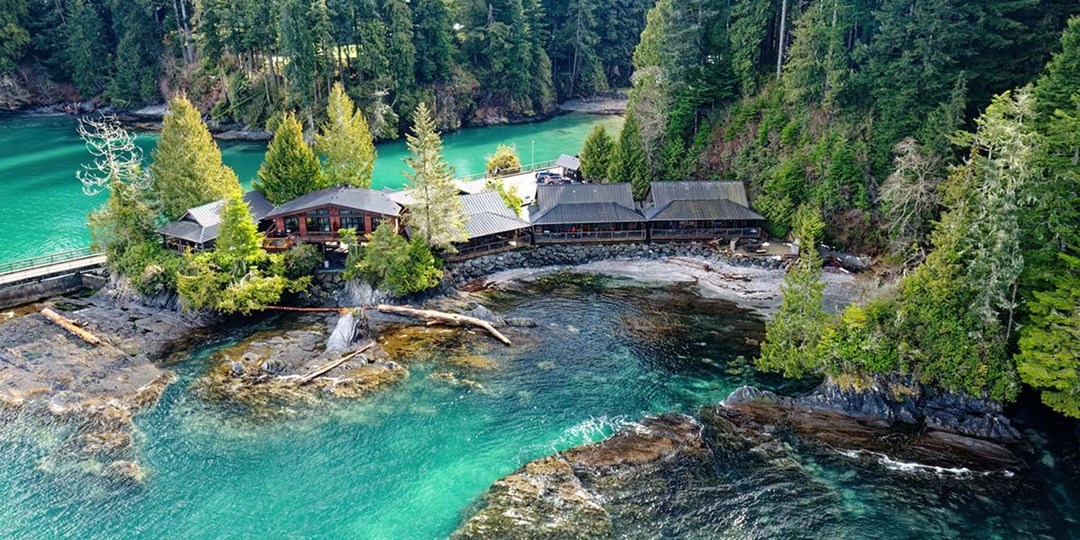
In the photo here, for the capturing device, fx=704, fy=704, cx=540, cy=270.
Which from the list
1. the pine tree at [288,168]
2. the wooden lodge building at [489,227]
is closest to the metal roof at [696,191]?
the wooden lodge building at [489,227]

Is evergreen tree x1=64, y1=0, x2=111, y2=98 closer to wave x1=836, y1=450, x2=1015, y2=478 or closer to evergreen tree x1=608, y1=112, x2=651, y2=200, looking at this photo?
evergreen tree x1=608, y1=112, x2=651, y2=200

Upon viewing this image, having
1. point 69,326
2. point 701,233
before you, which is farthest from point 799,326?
point 69,326

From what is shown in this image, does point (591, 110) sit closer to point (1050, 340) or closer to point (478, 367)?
point (478, 367)

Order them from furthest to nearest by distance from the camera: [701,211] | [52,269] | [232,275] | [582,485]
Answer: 1. [701,211]
2. [52,269]
3. [232,275]
4. [582,485]

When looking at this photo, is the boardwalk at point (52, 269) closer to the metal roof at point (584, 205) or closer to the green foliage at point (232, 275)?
the green foliage at point (232, 275)

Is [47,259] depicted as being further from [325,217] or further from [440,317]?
[440,317]

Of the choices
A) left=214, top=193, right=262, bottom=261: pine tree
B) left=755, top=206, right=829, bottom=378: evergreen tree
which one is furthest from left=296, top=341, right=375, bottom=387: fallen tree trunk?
left=755, top=206, right=829, bottom=378: evergreen tree
